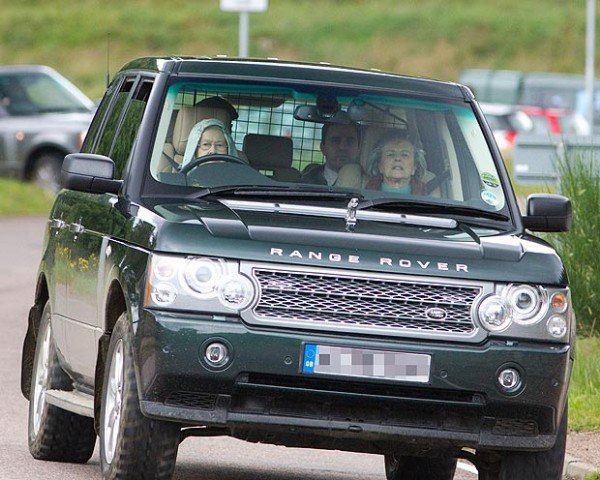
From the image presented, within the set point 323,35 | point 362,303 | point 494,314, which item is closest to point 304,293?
point 362,303

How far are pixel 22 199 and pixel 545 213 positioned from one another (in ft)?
68.1

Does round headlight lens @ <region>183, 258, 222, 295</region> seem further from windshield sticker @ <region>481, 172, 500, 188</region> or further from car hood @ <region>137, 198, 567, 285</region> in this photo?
windshield sticker @ <region>481, 172, 500, 188</region>

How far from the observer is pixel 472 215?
335 inches

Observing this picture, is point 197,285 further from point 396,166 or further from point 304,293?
point 396,166

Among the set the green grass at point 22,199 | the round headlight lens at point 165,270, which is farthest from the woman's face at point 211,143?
the green grass at point 22,199

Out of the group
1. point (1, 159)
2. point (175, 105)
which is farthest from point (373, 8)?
point (175, 105)

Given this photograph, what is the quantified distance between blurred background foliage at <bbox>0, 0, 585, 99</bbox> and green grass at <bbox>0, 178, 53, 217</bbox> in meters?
43.5

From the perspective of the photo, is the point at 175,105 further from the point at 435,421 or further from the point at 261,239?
the point at 435,421

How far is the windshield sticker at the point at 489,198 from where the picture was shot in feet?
28.5

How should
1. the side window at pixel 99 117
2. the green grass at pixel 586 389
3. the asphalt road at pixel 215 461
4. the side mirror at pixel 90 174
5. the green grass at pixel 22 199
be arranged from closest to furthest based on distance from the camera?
the side mirror at pixel 90 174
the asphalt road at pixel 215 461
the side window at pixel 99 117
the green grass at pixel 586 389
the green grass at pixel 22 199

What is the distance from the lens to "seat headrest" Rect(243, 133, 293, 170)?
8.64 metres

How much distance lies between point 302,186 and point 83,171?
0.93 metres

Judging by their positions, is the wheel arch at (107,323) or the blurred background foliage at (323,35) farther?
the blurred background foliage at (323,35)

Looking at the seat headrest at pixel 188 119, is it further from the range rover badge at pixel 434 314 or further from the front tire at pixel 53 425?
the range rover badge at pixel 434 314
